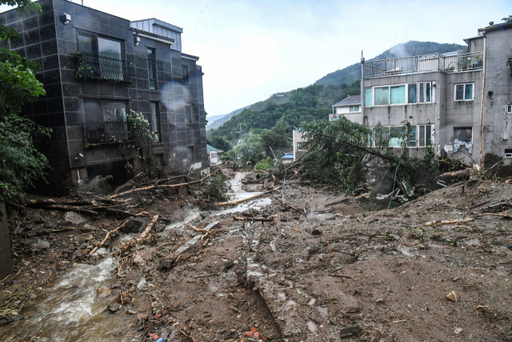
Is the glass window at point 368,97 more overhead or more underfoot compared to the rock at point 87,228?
more overhead

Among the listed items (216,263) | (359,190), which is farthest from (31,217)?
(359,190)

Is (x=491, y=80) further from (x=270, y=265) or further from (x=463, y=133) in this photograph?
(x=270, y=265)

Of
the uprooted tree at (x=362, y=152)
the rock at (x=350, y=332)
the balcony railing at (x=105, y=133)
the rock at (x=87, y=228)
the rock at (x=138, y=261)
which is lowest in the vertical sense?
the rock at (x=138, y=261)

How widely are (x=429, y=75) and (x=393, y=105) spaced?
222cm

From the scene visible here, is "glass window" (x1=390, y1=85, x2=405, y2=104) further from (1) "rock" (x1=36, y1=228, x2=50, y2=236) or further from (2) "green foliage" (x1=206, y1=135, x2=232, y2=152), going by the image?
(2) "green foliage" (x1=206, y1=135, x2=232, y2=152)

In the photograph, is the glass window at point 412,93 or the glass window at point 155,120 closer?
the glass window at point 155,120

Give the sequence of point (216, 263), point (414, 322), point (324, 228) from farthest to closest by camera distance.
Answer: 1. point (324, 228)
2. point (216, 263)
3. point (414, 322)

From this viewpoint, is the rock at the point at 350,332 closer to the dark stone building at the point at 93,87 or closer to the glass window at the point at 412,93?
the dark stone building at the point at 93,87

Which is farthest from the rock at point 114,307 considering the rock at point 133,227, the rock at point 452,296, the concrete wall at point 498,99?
the concrete wall at point 498,99

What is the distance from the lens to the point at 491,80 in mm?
15930

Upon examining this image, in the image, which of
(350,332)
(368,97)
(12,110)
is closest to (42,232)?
(12,110)

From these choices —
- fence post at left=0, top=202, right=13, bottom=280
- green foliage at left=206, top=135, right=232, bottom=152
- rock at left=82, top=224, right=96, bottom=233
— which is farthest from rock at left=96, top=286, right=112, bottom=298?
green foliage at left=206, top=135, right=232, bottom=152

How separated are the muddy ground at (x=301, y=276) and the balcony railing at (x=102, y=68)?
558 cm

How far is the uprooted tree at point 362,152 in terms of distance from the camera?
15.0 metres
